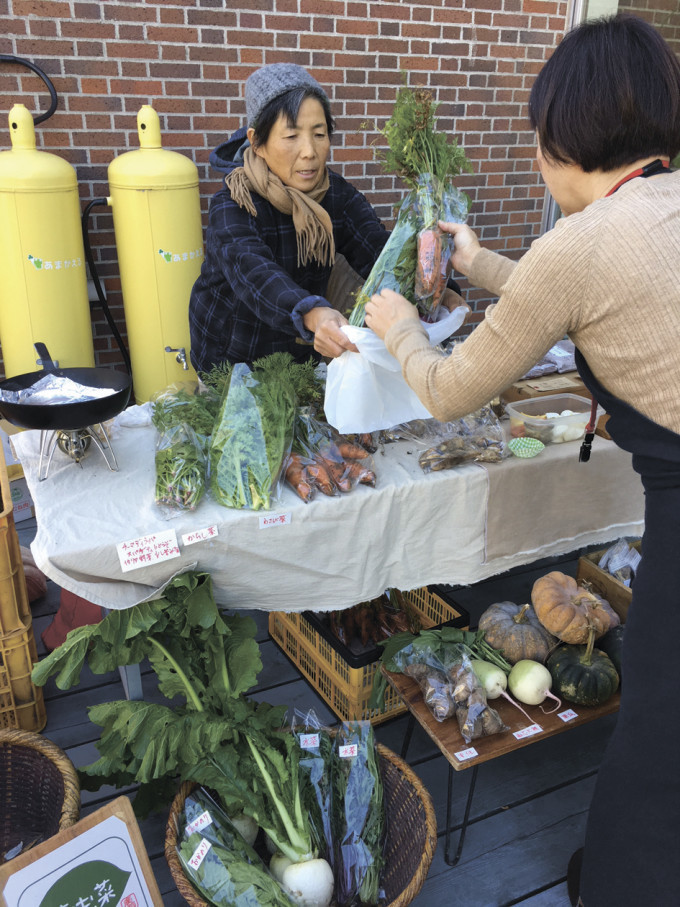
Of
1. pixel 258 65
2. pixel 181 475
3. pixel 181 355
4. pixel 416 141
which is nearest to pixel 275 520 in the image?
pixel 181 475

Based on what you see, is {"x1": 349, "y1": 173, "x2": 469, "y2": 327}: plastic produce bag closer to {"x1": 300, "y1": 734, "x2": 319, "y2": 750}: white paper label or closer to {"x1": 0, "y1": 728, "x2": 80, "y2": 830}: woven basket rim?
{"x1": 300, "y1": 734, "x2": 319, "y2": 750}: white paper label

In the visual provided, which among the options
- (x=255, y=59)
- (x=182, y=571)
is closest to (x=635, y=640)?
(x=182, y=571)

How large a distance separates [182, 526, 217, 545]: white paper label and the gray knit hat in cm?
127

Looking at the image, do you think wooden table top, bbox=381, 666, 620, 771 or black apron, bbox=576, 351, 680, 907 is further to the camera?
wooden table top, bbox=381, 666, 620, 771

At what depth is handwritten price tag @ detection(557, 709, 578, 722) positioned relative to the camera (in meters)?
1.88

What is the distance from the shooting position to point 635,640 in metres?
1.39

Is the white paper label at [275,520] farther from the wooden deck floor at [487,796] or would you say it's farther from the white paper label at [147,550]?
the wooden deck floor at [487,796]

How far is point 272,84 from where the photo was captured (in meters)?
2.07

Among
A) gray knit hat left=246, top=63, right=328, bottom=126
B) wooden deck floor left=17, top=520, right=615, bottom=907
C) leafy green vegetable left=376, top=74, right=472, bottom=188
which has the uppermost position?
gray knit hat left=246, top=63, right=328, bottom=126

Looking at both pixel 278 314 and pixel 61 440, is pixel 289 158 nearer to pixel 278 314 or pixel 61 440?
pixel 278 314

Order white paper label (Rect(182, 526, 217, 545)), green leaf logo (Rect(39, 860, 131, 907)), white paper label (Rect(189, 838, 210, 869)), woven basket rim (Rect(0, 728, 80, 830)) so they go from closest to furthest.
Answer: green leaf logo (Rect(39, 860, 131, 907)) < white paper label (Rect(189, 838, 210, 869)) < woven basket rim (Rect(0, 728, 80, 830)) < white paper label (Rect(182, 526, 217, 545))

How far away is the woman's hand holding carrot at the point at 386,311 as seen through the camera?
164cm

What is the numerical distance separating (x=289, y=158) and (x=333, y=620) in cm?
150

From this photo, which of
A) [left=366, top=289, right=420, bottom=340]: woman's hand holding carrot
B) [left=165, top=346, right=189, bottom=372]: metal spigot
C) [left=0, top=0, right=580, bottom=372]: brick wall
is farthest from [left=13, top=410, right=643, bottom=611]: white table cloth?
[left=0, top=0, right=580, bottom=372]: brick wall
